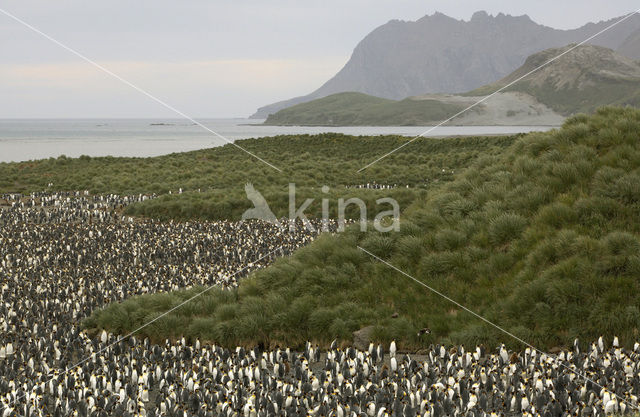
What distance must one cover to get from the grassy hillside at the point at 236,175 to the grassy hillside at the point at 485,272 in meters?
14.5

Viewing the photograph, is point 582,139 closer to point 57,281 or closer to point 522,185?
point 522,185

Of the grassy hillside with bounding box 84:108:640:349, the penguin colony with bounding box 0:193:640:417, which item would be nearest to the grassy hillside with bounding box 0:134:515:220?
the grassy hillside with bounding box 84:108:640:349

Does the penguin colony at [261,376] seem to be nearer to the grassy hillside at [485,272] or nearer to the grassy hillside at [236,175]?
the grassy hillside at [485,272]

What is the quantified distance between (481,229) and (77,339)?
9.69m

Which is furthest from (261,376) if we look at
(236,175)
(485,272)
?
(236,175)

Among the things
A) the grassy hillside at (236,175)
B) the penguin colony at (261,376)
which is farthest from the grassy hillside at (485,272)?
the grassy hillside at (236,175)

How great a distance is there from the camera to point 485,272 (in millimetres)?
13867

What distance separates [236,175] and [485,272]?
3286 cm

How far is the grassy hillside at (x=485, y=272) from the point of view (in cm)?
1234

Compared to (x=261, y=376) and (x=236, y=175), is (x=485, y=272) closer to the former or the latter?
(x=261, y=376)

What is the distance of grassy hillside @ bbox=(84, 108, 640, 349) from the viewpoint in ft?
40.5

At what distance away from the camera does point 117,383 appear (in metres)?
10.3

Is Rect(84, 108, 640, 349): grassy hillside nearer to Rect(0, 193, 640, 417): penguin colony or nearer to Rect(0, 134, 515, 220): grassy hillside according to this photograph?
Rect(0, 193, 640, 417): penguin colony

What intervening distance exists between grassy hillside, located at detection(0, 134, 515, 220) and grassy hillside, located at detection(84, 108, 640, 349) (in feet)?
47.5
